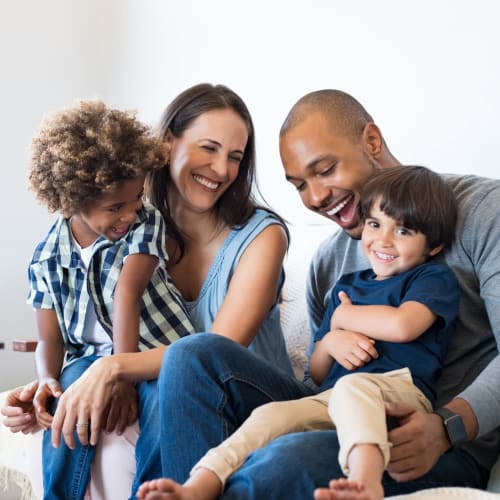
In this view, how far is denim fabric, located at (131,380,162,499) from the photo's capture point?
129 cm

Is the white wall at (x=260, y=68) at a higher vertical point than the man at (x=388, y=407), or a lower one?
higher

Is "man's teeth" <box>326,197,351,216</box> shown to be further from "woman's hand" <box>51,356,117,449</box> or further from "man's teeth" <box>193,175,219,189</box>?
"woman's hand" <box>51,356,117,449</box>

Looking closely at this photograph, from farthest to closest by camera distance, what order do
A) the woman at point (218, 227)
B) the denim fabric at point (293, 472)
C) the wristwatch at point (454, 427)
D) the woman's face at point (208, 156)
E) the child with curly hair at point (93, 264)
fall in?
1. the woman's face at point (208, 156)
2. the woman at point (218, 227)
3. the child with curly hair at point (93, 264)
4. the wristwatch at point (454, 427)
5. the denim fabric at point (293, 472)

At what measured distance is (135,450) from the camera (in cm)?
135

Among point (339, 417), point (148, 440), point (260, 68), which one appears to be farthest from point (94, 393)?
point (260, 68)

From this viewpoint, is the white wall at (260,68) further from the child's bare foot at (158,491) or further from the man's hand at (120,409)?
the child's bare foot at (158,491)

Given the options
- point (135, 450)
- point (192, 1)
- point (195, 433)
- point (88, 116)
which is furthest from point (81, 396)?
point (192, 1)

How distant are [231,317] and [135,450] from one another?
12.8 inches

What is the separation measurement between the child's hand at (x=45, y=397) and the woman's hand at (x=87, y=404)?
85 millimetres

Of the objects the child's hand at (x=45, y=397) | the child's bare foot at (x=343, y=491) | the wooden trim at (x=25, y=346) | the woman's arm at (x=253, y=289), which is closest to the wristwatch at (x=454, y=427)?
the child's bare foot at (x=343, y=491)

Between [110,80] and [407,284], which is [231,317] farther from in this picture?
[110,80]

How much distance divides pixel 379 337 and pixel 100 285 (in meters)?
0.66

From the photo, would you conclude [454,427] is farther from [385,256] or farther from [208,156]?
[208,156]

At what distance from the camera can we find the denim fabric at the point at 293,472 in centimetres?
96
